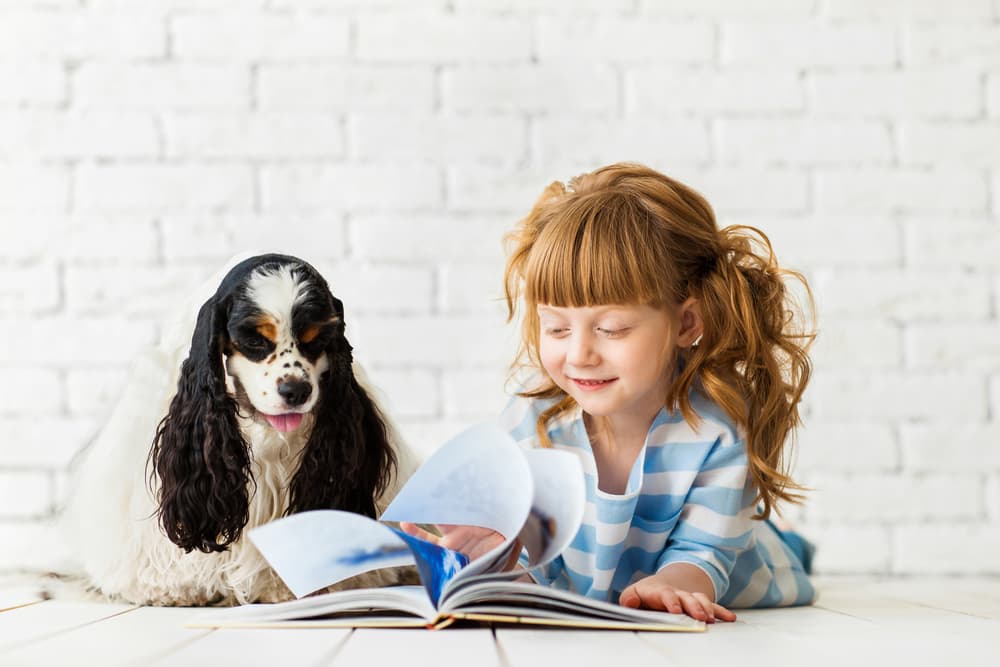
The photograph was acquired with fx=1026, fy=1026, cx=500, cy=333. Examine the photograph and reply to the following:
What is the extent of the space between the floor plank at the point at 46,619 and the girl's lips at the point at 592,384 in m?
0.68

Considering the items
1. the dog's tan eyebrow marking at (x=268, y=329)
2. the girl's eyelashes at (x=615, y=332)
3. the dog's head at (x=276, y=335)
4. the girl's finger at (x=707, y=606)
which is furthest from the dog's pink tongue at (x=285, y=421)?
the girl's finger at (x=707, y=606)

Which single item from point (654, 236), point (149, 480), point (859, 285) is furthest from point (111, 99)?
point (859, 285)

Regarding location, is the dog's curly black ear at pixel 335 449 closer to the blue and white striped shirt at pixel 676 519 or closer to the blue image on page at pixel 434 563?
the blue image on page at pixel 434 563

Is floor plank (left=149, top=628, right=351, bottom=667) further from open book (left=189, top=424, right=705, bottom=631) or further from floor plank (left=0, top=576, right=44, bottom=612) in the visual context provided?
floor plank (left=0, top=576, right=44, bottom=612)

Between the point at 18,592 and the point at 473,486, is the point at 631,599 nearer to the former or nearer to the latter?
the point at 473,486

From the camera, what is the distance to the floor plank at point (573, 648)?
94 cm

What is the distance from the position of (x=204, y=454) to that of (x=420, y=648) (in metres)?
0.43

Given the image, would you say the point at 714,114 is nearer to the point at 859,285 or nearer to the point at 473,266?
the point at 859,285

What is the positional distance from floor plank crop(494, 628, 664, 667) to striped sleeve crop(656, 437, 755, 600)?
0.34 m

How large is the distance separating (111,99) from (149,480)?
1173mm

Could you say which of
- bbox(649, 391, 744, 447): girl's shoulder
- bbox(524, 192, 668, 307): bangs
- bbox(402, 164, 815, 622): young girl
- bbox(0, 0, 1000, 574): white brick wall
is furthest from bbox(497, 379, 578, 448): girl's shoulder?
bbox(0, 0, 1000, 574): white brick wall

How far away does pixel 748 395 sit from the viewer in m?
1.61

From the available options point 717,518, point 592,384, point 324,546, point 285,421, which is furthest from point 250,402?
point 717,518

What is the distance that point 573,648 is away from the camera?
1.00m
